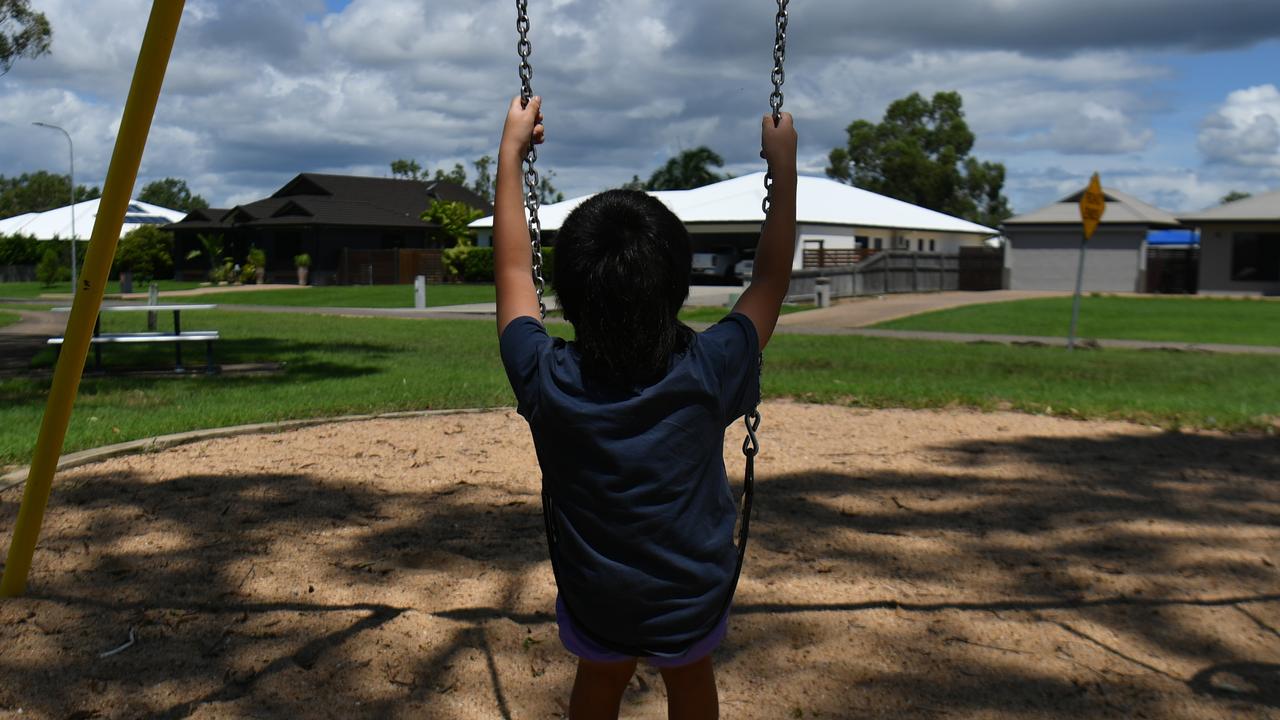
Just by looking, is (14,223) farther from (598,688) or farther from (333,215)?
(598,688)

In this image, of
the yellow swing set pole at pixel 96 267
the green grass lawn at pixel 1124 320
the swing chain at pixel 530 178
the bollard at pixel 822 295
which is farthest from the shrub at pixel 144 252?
the swing chain at pixel 530 178

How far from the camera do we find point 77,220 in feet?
207

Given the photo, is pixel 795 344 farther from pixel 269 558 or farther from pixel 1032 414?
pixel 269 558

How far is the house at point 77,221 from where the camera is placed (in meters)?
56.2

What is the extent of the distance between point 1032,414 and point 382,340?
10.4m

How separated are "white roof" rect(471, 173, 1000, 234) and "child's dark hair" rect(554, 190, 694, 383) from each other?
1279 inches

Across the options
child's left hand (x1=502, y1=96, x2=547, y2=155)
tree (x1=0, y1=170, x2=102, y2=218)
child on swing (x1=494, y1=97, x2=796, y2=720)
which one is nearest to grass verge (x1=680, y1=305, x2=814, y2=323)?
child's left hand (x1=502, y1=96, x2=547, y2=155)

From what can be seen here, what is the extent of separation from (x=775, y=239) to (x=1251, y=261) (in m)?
39.8

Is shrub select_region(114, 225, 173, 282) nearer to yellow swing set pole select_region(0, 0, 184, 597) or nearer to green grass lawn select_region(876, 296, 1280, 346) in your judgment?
green grass lawn select_region(876, 296, 1280, 346)

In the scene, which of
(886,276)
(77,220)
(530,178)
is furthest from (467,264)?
(530,178)

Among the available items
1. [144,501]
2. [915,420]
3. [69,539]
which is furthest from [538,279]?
[915,420]

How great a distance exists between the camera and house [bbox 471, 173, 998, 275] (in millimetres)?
36375

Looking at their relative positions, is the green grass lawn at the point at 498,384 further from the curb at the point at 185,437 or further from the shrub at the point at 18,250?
the shrub at the point at 18,250

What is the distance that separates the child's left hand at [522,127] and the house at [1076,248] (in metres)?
39.0
